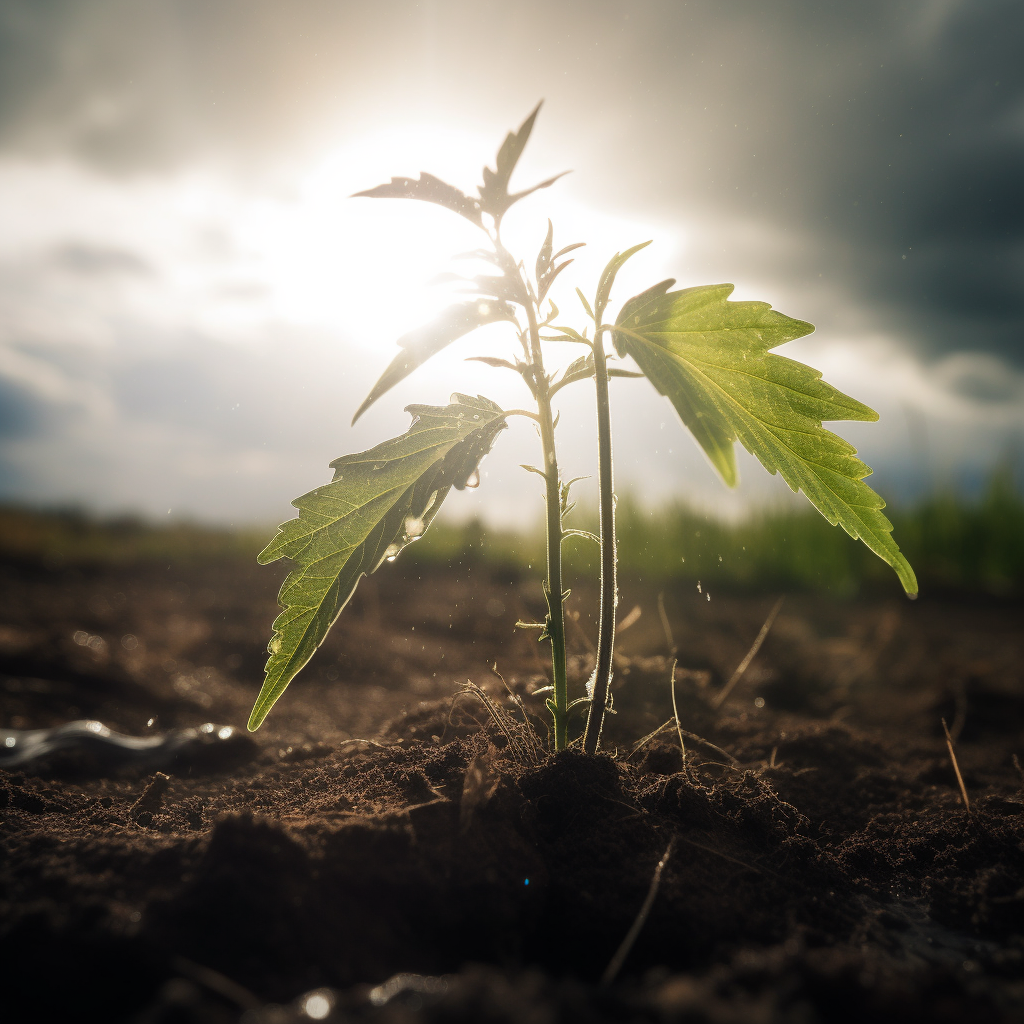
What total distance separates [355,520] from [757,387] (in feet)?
2.94

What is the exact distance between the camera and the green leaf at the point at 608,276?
4.62 feet

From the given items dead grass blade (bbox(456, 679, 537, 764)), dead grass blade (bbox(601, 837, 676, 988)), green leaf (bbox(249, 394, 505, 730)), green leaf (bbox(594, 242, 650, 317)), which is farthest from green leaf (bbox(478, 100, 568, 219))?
dead grass blade (bbox(601, 837, 676, 988))

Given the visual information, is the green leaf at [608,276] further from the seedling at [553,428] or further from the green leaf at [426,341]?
the green leaf at [426,341]

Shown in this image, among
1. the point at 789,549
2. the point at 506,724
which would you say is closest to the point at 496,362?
the point at 506,724

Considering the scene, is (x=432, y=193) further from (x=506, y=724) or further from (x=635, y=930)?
(x=635, y=930)

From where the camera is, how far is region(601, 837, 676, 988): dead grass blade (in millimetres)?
990

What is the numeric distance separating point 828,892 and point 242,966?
1.10 metres

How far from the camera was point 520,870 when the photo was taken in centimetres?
118

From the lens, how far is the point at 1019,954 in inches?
46.1

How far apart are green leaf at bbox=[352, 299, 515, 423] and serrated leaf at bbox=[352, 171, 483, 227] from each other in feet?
0.69

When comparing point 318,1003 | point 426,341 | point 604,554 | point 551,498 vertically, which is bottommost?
point 318,1003

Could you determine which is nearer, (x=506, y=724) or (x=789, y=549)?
(x=506, y=724)

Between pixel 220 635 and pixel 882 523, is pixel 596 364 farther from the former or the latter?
pixel 220 635

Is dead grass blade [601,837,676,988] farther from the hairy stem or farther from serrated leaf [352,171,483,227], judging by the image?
serrated leaf [352,171,483,227]
